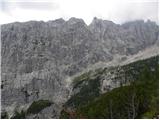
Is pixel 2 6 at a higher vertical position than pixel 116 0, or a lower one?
lower

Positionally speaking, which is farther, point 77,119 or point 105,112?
point 105,112

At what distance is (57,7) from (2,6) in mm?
8568

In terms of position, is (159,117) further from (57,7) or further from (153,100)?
(153,100)

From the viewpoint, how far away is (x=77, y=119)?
9.59 m

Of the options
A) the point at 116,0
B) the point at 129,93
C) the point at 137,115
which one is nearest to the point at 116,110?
the point at 129,93

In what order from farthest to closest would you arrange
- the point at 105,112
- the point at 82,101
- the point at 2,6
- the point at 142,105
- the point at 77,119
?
the point at 82,101, the point at 105,112, the point at 142,105, the point at 2,6, the point at 77,119

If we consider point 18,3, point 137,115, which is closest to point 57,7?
point 18,3

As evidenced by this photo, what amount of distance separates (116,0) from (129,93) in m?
8.73

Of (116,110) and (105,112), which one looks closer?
(116,110)

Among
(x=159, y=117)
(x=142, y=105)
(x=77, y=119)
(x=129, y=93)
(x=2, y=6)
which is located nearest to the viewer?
(x=159, y=117)

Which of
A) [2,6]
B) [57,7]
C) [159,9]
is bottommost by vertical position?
[159,9]

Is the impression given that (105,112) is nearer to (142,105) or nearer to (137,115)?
(142,105)

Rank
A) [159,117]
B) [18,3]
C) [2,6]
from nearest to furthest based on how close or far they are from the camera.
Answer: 1. [159,117]
2. [2,6]
3. [18,3]

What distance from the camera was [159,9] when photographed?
9852mm
